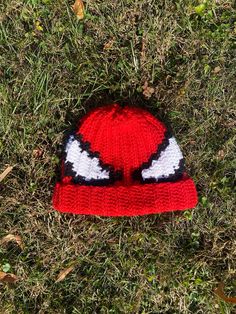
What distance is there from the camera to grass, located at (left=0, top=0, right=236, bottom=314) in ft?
8.48

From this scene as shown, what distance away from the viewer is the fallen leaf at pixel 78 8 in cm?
266

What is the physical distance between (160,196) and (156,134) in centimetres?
30

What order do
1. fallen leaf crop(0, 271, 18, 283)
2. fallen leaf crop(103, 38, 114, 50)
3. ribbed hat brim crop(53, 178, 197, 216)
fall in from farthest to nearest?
fallen leaf crop(103, 38, 114, 50)
fallen leaf crop(0, 271, 18, 283)
ribbed hat brim crop(53, 178, 197, 216)

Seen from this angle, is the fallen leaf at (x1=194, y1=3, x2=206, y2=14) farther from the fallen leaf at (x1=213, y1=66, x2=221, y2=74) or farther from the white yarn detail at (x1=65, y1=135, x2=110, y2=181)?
the white yarn detail at (x1=65, y1=135, x2=110, y2=181)

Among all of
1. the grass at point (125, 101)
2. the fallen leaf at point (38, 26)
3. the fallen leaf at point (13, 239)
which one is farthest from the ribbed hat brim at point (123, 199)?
the fallen leaf at point (38, 26)

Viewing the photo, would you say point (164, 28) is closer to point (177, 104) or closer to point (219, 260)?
point (177, 104)

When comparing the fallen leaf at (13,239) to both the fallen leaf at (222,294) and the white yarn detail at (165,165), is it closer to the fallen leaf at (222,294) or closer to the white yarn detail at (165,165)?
the white yarn detail at (165,165)

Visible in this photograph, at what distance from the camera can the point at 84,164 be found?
8.17 ft

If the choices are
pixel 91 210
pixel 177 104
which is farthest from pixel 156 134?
pixel 91 210

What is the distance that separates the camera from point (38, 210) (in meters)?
2.61

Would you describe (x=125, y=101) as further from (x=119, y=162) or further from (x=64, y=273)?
(x=64, y=273)

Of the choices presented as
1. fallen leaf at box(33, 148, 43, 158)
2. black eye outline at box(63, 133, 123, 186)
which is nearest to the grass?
fallen leaf at box(33, 148, 43, 158)

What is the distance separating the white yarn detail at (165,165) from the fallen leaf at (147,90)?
307mm

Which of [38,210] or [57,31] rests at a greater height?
[57,31]
